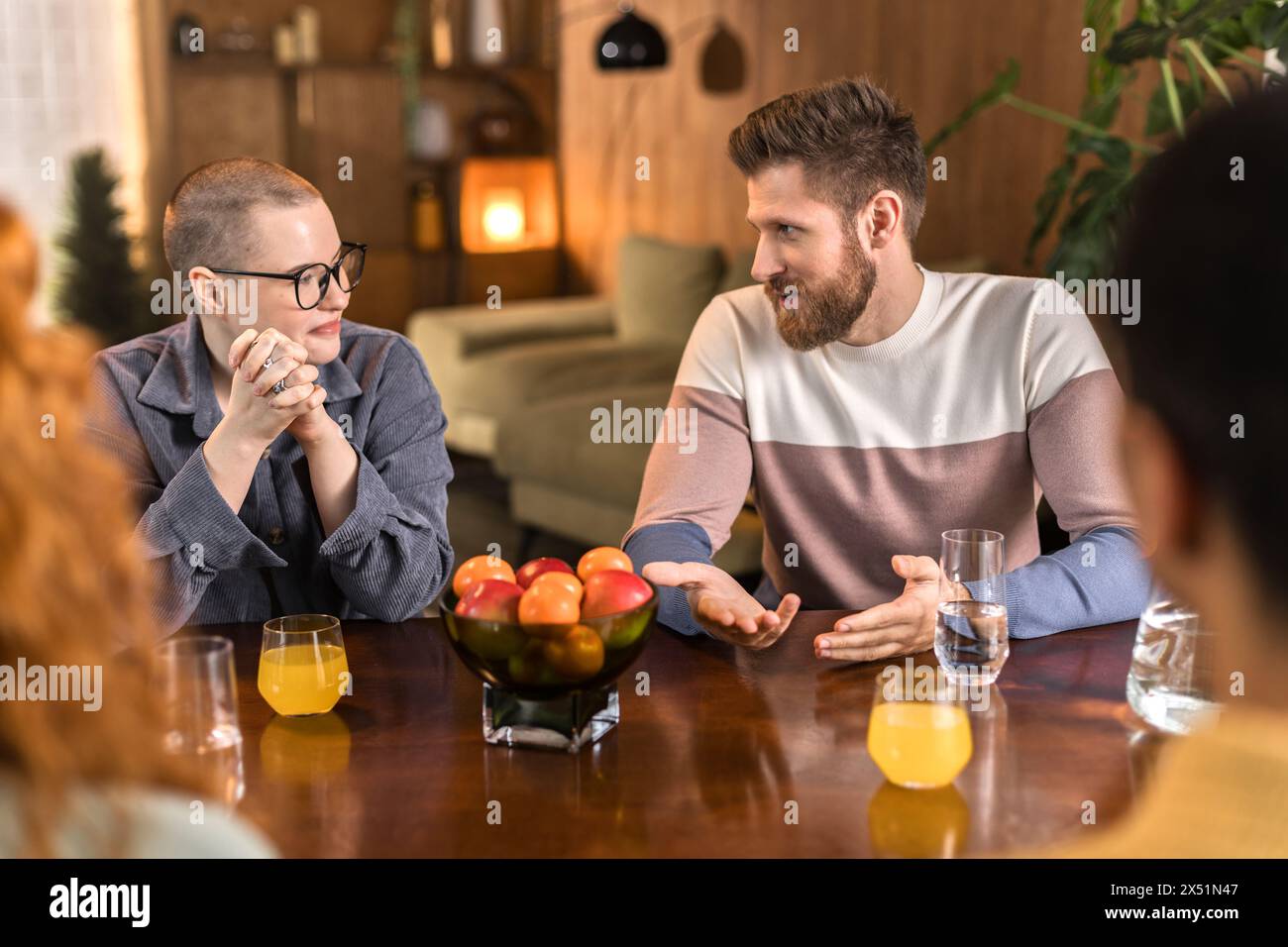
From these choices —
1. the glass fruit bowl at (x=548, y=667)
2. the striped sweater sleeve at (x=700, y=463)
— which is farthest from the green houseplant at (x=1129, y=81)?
the glass fruit bowl at (x=548, y=667)

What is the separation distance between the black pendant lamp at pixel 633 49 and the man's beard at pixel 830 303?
10.4ft

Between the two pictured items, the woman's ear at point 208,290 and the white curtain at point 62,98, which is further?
the white curtain at point 62,98

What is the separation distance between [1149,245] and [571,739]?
716mm

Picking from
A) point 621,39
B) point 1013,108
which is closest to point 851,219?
point 1013,108

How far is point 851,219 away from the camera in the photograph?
2025mm

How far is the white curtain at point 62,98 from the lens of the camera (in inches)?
242

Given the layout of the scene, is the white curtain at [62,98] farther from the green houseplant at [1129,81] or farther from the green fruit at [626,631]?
the green fruit at [626,631]

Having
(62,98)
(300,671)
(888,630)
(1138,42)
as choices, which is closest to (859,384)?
(888,630)

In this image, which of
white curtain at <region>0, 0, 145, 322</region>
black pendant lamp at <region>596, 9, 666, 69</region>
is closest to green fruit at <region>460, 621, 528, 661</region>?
black pendant lamp at <region>596, 9, 666, 69</region>

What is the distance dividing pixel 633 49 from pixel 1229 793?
178 inches

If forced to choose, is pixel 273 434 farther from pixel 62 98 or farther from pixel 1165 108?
pixel 62 98

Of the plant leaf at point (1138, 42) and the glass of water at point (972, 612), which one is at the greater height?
the plant leaf at point (1138, 42)

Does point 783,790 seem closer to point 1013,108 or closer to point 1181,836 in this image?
point 1181,836
